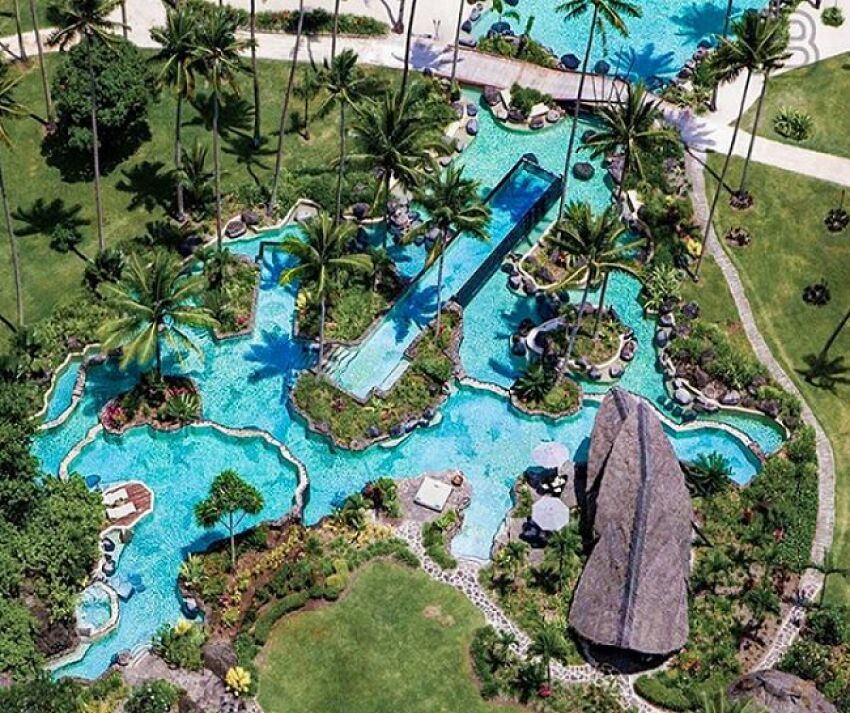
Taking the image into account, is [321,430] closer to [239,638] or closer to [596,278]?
[239,638]

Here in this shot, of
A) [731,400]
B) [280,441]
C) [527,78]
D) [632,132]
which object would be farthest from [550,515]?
[527,78]

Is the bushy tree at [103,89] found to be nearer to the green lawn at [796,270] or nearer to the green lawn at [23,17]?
the green lawn at [23,17]

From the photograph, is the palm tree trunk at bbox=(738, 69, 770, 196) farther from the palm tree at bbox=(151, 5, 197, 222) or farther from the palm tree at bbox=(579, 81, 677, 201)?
the palm tree at bbox=(151, 5, 197, 222)

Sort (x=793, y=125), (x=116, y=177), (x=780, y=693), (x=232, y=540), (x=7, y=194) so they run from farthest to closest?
(x=793, y=125)
(x=116, y=177)
(x=7, y=194)
(x=232, y=540)
(x=780, y=693)

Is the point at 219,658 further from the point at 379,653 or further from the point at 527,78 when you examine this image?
the point at 527,78

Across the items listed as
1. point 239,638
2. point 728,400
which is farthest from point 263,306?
point 728,400

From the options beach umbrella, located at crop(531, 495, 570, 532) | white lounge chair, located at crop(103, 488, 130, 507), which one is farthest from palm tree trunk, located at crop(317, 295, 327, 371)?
beach umbrella, located at crop(531, 495, 570, 532)
